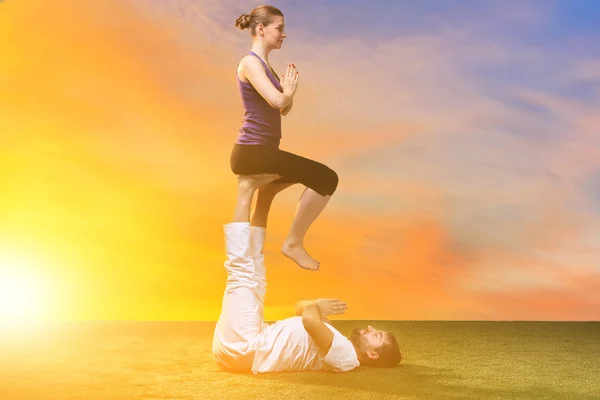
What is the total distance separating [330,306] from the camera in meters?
3.42

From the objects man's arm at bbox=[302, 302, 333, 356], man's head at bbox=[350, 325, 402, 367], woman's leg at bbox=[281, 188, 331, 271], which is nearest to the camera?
man's arm at bbox=[302, 302, 333, 356]

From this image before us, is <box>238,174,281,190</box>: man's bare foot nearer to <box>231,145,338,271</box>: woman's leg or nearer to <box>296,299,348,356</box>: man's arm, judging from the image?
<box>231,145,338,271</box>: woman's leg

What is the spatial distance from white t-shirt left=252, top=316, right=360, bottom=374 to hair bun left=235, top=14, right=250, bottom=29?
62.3 inches

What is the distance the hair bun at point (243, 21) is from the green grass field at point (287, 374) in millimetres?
1818

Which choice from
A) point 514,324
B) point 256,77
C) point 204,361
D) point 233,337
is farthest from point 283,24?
point 514,324

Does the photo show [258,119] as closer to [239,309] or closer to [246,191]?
[246,191]

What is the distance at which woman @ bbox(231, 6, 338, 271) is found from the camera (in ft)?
11.3

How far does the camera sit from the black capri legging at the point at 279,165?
346 centimetres

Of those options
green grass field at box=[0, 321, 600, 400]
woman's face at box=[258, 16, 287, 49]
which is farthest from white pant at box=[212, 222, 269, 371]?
woman's face at box=[258, 16, 287, 49]

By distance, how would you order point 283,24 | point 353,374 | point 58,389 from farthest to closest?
point 283,24
point 353,374
point 58,389

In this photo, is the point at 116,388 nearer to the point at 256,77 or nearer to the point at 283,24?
the point at 256,77

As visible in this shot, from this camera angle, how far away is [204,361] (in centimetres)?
379

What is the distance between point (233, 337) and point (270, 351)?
0.20 m

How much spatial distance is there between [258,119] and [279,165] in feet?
0.89
